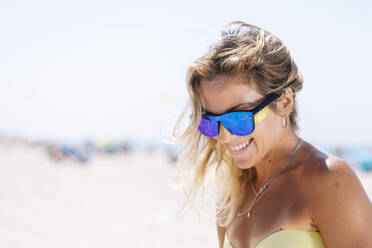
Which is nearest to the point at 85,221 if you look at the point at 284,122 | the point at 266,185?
the point at 266,185

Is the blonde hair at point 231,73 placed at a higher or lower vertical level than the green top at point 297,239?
higher

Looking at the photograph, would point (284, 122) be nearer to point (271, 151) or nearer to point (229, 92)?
point (271, 151)

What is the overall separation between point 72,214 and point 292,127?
237 inches

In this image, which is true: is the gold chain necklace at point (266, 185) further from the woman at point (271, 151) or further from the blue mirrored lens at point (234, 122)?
the blue mirrored lens at point (234, 122)

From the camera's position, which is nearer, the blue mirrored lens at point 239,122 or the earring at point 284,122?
the blue mirrored lens at point 239,122

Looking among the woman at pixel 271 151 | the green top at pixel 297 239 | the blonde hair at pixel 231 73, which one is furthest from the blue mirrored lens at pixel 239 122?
the green top at pixel 297 239

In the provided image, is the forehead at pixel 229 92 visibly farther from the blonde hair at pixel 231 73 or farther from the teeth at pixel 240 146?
the teeth at pixel 240 146

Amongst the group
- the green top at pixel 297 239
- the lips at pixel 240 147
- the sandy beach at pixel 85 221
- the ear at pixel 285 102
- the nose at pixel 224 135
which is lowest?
the sandy beach at pixel 85 221

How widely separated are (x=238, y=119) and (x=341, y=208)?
527 millimetres

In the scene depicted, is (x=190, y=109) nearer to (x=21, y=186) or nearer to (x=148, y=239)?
(x=148, y=239)

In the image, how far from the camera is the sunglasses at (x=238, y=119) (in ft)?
4.94

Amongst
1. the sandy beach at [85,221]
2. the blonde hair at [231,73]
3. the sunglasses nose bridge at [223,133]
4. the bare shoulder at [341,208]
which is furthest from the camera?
the sandy beach at [85,221]

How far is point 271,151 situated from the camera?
5.55 feet

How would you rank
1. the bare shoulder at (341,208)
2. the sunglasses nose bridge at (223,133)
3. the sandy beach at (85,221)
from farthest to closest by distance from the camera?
the sandy beach at (85,221) < the sunglasses nose bridge at (223,133) < the bare shoulder at (341,208)
